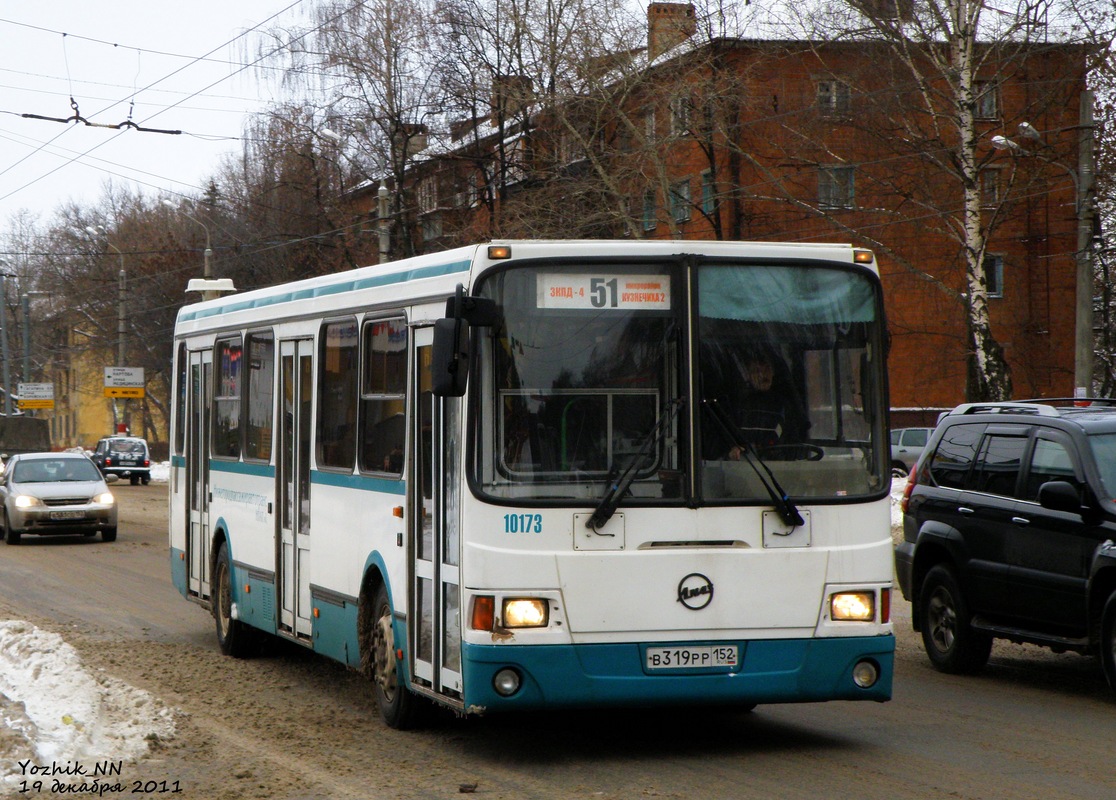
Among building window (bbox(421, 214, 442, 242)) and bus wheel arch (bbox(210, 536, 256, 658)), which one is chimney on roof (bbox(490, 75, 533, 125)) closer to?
building window (bbox(421, 214, 442, 242))

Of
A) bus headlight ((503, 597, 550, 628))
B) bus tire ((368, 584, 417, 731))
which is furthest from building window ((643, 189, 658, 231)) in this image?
bus headlight ((503, 597, 550, 628))

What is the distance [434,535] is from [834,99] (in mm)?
25619

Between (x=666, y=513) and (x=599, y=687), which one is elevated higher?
(x=666, y=513)

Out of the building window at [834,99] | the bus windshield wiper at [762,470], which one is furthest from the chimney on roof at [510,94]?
the bus windshield wiper at [762,470]

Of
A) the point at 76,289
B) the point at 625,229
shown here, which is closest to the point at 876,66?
the point at 625,229

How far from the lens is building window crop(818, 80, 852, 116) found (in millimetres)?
30672

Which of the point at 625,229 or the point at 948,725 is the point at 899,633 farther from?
the point at 625,229

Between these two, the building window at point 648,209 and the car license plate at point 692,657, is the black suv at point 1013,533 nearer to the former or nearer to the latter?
the car license plate at point 692,657

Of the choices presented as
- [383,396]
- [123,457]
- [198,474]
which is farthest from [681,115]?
[123,457]

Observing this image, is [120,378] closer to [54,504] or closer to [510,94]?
[510,94]

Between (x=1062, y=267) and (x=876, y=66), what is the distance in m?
18.4

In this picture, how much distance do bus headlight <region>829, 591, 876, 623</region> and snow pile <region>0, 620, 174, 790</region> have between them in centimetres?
360

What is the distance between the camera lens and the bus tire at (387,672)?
8.52 meters

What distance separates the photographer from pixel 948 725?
8820 mm
